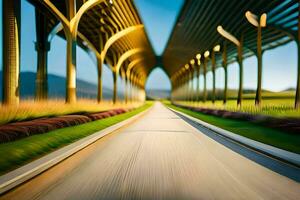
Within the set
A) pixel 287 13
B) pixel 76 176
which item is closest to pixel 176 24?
pixel 287 13

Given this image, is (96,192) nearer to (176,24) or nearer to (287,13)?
(287,13)

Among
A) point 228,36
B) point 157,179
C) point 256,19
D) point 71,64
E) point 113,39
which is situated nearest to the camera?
point 157,179

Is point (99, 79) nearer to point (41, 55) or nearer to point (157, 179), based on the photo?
point (41, 55)

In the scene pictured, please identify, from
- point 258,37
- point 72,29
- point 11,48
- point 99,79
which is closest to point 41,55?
point 72,29

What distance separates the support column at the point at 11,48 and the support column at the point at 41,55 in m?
9.65

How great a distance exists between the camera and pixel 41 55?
A: 84.1 feet

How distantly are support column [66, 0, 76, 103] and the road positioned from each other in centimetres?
1421

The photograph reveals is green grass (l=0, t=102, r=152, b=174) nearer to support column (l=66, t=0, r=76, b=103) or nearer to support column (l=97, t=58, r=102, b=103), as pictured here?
support column (l=66, t=0, r=76, b=103)

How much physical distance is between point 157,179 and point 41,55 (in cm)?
2288

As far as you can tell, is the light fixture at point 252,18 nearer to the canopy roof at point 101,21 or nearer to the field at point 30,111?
the canopy roof at point 101,21

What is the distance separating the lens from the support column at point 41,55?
25.3 m

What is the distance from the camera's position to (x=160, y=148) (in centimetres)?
885

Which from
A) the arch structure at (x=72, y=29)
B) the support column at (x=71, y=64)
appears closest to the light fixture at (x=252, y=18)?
the arch structure at (x=72, y=29)

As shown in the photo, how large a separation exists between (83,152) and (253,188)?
4705 mm
